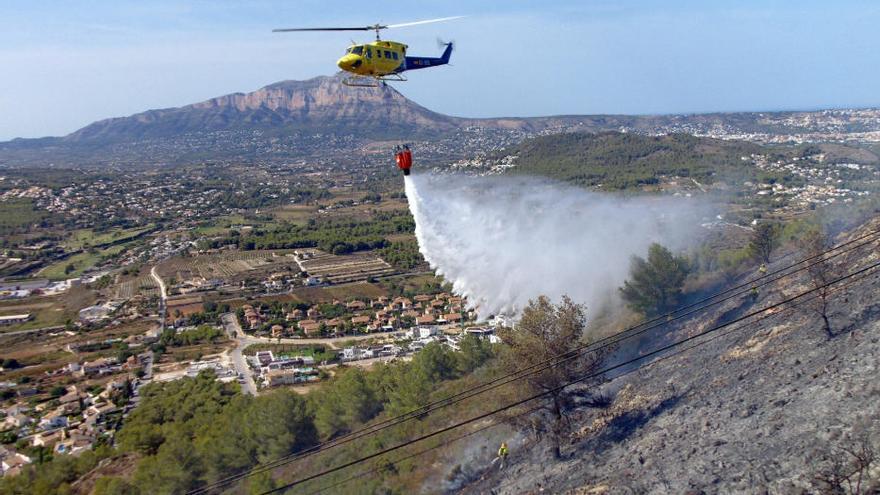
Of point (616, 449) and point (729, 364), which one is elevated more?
point (729, 364)

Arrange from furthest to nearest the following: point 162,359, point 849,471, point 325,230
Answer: point 325,230
point 162,359
point 849,471

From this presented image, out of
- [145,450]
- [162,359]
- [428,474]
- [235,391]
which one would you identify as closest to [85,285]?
[162,359]

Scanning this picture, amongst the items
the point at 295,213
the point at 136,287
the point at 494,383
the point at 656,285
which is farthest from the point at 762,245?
the point at 295,213

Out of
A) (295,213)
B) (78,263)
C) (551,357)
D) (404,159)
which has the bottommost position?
(78,263)

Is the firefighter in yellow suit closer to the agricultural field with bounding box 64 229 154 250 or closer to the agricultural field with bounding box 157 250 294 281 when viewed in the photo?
the agricultural field with bounding box 157 250 294 281

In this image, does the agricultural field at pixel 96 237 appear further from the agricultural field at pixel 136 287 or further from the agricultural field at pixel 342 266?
the agricultural field at pixel 342 266

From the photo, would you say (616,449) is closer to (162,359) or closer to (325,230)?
(162,359)

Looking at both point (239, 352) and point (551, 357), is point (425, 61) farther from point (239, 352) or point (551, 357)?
point (239, 352)
